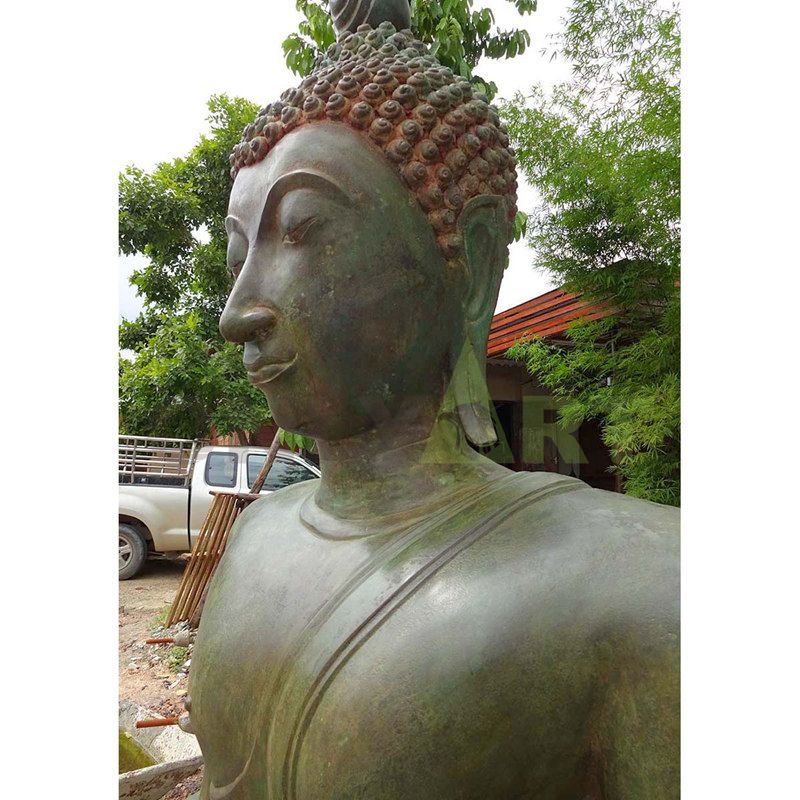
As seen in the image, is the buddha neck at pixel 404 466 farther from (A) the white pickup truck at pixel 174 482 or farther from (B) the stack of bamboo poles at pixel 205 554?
(B) the stack of bamboo poles at pixel 205 554

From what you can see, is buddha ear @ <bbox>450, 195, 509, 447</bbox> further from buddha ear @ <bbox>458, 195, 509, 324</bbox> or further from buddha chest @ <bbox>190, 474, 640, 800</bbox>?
buddha chest @ <bbox>190, 474, 640, 800</bbox>

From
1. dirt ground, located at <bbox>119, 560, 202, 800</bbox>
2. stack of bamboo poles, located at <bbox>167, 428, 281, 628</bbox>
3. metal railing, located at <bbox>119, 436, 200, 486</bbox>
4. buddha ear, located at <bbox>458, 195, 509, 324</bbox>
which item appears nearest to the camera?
buddha ear, located at <bbox>458, 195, 509, 324</bbox>

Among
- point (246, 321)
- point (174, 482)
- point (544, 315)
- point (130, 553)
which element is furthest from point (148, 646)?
point (246, 321)

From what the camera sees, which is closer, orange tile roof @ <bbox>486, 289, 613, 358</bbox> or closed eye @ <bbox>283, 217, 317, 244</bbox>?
closed eye @ <bbox>283, 217, 317, 244</bbox>

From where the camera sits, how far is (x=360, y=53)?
1236 millimetres

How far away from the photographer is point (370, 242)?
110 cm

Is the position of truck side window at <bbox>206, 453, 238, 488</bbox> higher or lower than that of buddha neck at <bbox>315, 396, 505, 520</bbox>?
lower

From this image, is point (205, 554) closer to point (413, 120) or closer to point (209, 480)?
point (209, 480)

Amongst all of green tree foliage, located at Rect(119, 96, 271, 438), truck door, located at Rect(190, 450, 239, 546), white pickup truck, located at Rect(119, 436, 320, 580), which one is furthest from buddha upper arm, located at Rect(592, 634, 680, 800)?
truck door, located at Rect(190, 450, 239, 546)

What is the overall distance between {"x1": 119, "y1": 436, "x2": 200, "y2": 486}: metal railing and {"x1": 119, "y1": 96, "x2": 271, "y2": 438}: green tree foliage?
0.08 metres

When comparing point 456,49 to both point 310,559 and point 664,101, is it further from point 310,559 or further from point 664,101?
point 310,559

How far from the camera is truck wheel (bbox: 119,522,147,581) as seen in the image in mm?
4941

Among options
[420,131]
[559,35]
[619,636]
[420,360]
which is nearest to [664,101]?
[559,35]

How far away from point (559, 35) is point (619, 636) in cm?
126
